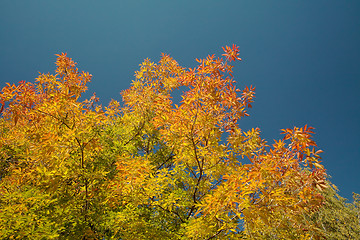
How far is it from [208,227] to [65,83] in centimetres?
548

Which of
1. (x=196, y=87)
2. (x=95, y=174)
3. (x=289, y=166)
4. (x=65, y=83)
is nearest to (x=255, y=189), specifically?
(x=289, y=166)

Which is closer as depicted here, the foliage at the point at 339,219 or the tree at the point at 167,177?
the tree at the point at 167,177

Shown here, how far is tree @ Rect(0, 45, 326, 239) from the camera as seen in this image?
3.10 metres

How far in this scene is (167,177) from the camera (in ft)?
A: 13.1

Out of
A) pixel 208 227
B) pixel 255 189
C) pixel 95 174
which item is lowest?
pixel 208 227

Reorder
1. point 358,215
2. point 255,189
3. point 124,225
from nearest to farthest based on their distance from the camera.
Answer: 1. point 255,189
2. point 124,225
3. point 358,215

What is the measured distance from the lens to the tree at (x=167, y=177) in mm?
3102

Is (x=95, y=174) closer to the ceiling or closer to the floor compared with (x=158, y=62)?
closer to the floor

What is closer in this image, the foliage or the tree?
the tree

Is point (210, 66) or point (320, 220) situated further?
point (320, 220)

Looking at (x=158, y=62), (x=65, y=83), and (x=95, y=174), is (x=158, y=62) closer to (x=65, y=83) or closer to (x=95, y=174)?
(x=65, y=83)

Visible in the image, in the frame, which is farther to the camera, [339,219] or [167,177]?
[339,219]

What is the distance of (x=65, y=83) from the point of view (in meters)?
6.21

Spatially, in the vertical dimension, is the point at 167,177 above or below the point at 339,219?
below
